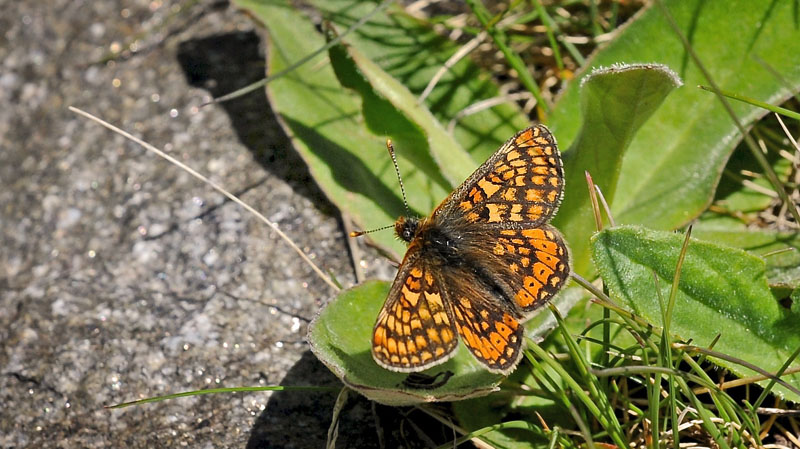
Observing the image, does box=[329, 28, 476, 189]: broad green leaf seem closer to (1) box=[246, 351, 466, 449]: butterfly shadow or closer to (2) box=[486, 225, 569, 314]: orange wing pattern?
(2) box=[486, 225, 569, 314]: orange wing pattern

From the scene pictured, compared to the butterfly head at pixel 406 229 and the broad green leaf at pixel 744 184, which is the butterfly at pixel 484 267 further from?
the broad green leaf at pixel 744 184

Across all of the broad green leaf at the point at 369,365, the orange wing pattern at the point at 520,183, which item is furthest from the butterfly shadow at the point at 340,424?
the orange wing pattern at the point at 520,183

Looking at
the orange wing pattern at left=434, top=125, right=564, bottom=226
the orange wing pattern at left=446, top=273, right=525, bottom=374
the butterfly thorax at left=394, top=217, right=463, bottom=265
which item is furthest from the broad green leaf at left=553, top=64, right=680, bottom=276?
the orange wing pattern at left=446, top=273, right=525, bottom=374

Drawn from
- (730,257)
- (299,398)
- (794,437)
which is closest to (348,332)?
(299,398)

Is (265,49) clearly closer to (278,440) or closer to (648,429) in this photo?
(278,440)

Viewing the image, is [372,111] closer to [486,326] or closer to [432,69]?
[432,69]
